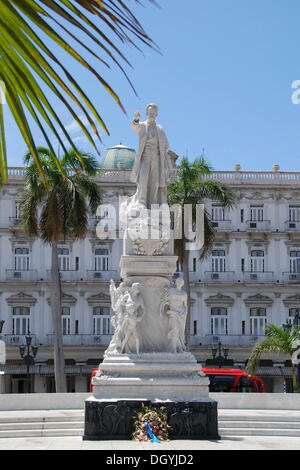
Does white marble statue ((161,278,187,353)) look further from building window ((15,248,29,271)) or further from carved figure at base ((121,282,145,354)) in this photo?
building window ((15,248,29,271))

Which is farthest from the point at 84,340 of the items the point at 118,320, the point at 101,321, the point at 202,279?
the point at 118,320

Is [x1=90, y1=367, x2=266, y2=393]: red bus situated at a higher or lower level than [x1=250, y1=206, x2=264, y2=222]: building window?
lower

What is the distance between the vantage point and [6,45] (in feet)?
6.59

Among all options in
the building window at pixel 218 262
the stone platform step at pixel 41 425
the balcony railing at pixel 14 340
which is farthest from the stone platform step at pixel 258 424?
the building window at pixel 218 262

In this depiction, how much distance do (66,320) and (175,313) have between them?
1392 inches

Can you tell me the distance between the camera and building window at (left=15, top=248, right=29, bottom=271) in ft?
159

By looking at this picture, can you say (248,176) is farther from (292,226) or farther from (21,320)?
(21,320)

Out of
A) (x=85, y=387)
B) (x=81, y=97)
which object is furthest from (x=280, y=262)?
(x=81, y=97)

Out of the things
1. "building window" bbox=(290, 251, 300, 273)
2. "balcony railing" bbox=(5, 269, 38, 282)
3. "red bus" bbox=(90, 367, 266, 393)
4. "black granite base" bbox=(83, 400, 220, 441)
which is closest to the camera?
"black granite base" bbox=(83, 400, 220, 441)

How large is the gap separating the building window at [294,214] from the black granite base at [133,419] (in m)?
38.2

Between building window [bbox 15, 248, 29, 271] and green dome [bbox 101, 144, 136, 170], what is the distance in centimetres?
1094

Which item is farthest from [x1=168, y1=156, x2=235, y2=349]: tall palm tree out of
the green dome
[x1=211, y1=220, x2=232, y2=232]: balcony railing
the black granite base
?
the green dome

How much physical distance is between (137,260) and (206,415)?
329 cm
